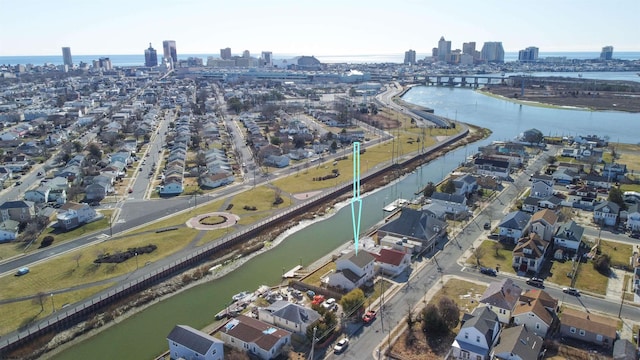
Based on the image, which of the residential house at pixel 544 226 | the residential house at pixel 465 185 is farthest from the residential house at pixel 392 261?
the residential house at pixel 465 185

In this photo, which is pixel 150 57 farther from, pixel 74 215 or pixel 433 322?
pixel 433 322

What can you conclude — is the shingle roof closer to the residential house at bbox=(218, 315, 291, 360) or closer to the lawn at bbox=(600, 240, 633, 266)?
the residential house at bbox=(218, 315, 291, 360)

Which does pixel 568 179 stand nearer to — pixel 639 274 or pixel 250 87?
pixel 639 274

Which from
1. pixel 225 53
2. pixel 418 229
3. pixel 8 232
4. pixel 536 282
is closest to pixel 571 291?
pixel 536 282

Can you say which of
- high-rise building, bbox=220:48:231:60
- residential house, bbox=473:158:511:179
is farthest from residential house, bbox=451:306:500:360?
high-rise building, bbox=220:48:231:60

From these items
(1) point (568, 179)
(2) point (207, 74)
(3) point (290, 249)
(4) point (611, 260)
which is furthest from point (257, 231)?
(2) point (207, 74)

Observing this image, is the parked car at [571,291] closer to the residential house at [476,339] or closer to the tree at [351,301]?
the residential house at [476,339]

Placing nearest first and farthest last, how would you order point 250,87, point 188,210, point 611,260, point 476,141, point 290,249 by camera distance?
1. point 611,260
2. point 290,249
3. point 188,210
4. point 476,141
5. point 250,87
